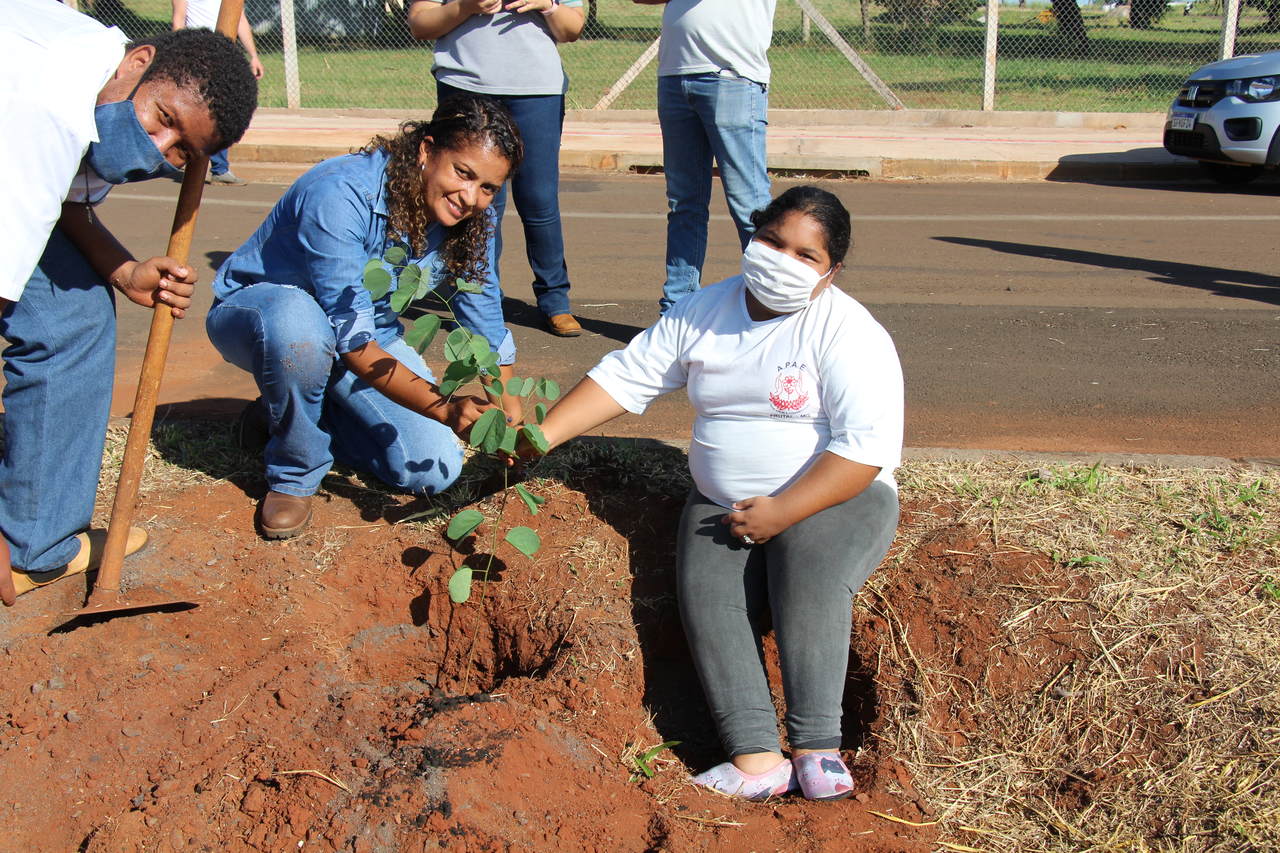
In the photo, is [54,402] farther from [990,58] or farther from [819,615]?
[990,58]

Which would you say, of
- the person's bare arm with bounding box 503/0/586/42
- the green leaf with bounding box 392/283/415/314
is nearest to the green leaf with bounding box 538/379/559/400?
the green leaf with bounding box 392/283/415/314

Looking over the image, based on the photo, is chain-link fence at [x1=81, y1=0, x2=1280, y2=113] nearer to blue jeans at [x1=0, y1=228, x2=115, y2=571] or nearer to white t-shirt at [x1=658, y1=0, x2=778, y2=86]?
white t-shirt at [x1=658, y1=0, x2=778, y2=86]

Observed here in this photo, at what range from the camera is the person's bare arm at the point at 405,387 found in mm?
3402

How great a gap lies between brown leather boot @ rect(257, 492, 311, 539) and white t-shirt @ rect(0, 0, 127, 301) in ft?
4.49

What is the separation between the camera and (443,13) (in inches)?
204

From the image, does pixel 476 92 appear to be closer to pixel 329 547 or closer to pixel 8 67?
pixel 329 547

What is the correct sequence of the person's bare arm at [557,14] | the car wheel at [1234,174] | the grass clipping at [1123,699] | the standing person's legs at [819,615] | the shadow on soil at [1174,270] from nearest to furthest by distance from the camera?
the grass clipping at [1123,699]
the standing person's legs at [819,615]
the person's bare arm at [557,14]
the shadow on soil at [1174,270]
the car wheel at [1234,174]

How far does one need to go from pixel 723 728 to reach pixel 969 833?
657 millimetres

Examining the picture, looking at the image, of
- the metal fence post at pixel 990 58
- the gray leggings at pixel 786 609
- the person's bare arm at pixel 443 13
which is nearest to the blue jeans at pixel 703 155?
the person's bare arm at pixel 443 13

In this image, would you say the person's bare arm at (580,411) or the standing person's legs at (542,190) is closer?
the person's bare arm at (580,411)

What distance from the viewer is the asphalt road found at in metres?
4.92

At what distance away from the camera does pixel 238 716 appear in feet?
9.78

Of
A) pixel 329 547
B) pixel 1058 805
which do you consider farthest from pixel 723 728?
pixel 329 547

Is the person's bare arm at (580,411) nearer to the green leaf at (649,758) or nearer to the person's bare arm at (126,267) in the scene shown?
the green leaf at (649,758)
